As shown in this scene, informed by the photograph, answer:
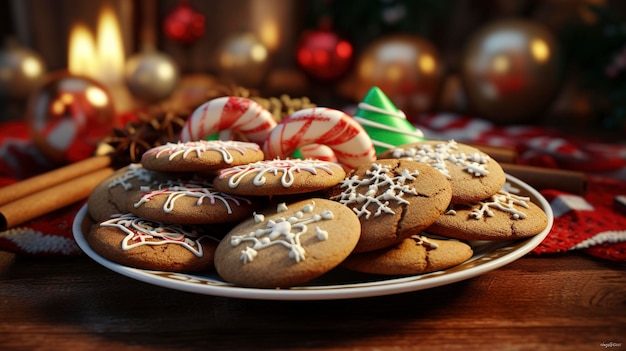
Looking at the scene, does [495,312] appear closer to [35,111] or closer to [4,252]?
[4,252]

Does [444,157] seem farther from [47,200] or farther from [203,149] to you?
[47,200]

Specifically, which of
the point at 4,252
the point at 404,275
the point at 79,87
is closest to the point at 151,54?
the point at 79,87

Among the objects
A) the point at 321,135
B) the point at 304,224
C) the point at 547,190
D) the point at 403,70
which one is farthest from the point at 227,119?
the point at 403,70

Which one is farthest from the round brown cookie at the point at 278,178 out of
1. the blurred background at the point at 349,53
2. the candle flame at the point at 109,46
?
the candle flame at the point at 109,46

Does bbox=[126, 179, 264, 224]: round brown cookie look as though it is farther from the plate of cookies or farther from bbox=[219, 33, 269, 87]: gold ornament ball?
bbox=[219, 33, 269, 87]: gold ornament ball

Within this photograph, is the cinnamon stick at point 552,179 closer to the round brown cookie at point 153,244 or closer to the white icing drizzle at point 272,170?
the white icing drizzle at point 272,170

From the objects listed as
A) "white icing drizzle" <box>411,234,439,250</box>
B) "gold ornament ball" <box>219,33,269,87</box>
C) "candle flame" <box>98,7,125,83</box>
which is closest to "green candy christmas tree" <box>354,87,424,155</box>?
"white icing drizzle" <box>411,234,439,250</box>
